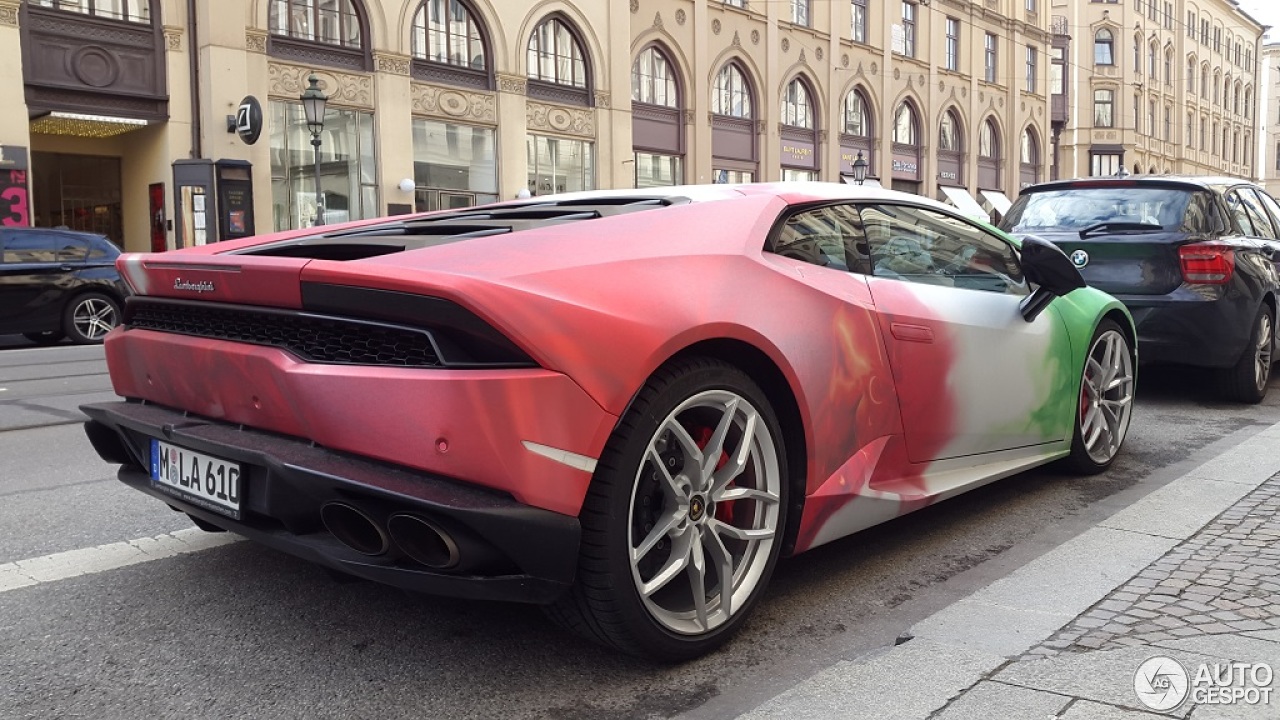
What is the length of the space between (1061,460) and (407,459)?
353 centimetres

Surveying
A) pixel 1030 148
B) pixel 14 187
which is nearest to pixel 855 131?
pixel 1030 148

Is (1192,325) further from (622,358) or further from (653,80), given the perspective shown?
(653,80)

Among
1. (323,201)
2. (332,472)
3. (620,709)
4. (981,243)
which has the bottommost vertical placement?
(620,709)

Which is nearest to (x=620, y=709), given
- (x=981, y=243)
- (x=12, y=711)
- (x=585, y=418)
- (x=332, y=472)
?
(x=585, y=418)

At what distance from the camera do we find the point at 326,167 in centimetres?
2297

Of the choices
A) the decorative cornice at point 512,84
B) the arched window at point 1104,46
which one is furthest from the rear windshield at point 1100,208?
the arched window at point 1104,46

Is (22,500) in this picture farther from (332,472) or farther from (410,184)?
(410,184)

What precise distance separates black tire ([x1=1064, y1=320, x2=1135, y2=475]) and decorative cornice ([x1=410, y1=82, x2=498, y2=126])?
20928mm

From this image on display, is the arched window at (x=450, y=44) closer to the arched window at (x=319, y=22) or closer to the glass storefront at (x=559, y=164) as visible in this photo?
the arched window at (x=319, y=22)

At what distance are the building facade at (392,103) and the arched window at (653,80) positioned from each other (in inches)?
2.5

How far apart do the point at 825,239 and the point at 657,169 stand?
2754 centimetres

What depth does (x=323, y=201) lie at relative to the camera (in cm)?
2273

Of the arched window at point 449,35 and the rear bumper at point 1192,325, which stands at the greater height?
the arched window at point 449,35

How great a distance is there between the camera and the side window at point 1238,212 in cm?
734
